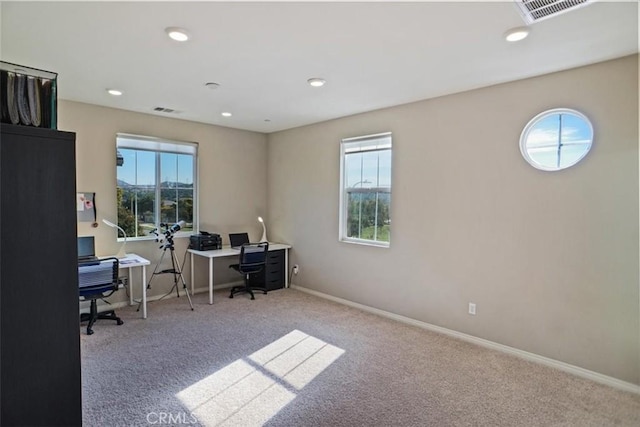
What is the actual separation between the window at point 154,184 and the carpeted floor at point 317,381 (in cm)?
144

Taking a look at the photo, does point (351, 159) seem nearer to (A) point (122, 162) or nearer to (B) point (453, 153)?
(B) point (453, 153)

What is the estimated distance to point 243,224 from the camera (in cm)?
586

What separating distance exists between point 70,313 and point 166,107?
141 inches

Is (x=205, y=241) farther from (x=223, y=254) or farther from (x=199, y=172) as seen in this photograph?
(x=199, y=172)

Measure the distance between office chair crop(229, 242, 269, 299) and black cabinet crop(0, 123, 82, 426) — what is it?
11.4ft

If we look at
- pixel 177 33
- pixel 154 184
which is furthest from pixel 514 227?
pixel 154 184

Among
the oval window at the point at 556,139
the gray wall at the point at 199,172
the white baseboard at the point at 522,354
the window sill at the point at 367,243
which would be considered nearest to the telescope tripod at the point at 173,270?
the gray wall at the point at 199,172

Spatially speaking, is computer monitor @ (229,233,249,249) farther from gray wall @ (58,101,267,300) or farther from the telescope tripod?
the telescope tripod

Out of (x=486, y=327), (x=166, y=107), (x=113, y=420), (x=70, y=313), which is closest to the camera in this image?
(x=70, y=313)

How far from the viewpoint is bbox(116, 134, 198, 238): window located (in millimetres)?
4613

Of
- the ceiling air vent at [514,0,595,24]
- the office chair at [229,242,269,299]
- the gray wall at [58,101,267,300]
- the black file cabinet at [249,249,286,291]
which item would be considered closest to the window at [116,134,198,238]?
the gray wall at [58,101,267,300]

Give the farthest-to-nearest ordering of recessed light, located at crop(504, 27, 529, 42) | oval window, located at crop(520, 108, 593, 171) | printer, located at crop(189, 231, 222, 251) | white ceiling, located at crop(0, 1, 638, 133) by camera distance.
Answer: printer, located at crop(189, 231, 222, 251)
oval window, located at crop(520, 108, 593, 171)
recessed light, located at crop(504, 27, 529, 42)
white ceiling, located at crop(0, 1, 638, 133)

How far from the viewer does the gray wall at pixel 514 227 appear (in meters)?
2.72

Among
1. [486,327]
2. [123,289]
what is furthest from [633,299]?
[123,289]
